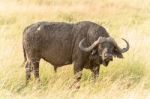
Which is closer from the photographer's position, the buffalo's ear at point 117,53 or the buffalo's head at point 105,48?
the buffalo's head at point 105,48

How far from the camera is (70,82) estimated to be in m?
11.7

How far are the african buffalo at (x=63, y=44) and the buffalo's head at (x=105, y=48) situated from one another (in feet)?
0.61

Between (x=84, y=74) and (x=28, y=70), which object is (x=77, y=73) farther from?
(x=28, y=70)

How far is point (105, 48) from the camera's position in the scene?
37.2ft

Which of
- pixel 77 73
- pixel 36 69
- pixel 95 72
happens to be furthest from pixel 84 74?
pixel 36 69

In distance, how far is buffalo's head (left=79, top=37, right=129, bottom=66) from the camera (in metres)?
11.3

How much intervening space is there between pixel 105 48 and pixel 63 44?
104cm

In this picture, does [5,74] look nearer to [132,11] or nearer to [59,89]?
[59,89]

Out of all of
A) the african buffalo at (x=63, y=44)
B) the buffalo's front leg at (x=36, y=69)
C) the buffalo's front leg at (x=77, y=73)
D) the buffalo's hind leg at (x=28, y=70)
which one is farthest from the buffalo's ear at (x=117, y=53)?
the buffalo's hind leg at (x=28, y=70)

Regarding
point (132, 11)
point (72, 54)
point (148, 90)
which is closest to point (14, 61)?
point (72, 54)

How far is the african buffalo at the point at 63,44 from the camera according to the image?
38.9 ft

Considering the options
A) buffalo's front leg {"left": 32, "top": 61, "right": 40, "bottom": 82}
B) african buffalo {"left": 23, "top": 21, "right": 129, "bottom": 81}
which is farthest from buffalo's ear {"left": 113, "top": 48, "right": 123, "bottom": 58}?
buffalo's front leg {"left": 32, "top": 61, "right": 40, "bottom": 82}

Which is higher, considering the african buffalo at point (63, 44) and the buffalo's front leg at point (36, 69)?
the african buffalo at point (63, 44)

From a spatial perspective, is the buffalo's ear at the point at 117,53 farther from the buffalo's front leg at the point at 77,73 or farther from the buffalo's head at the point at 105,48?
the buffalo's front leg at the point at 77,73
